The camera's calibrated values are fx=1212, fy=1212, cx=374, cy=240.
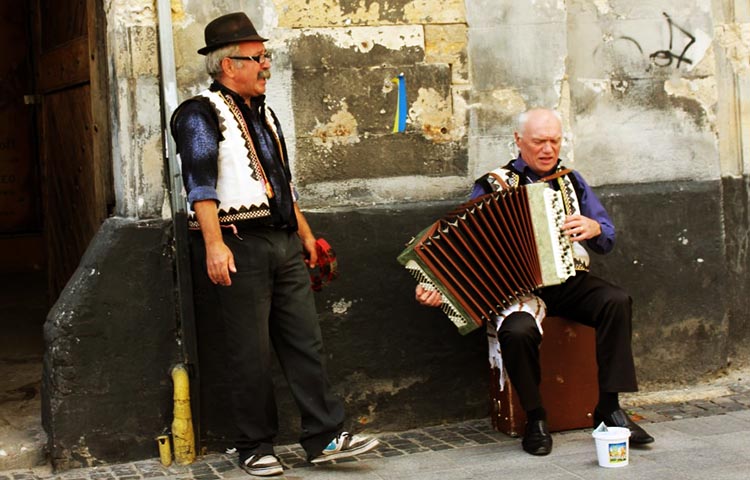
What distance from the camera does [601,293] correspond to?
534cm

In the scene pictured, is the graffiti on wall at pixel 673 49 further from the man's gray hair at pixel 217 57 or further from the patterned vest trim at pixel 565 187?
the man's gray hair at pixel 217 57

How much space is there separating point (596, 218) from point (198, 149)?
1.82m

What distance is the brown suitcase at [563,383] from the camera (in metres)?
5.53

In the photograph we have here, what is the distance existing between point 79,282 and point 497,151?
207 centimetres

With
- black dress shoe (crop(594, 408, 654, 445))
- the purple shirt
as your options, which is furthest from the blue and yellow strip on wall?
black dress shoe (crop(594, 408, 654, 445))

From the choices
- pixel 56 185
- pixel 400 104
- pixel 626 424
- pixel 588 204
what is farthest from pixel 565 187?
pixel 56 185

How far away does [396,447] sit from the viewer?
550cm

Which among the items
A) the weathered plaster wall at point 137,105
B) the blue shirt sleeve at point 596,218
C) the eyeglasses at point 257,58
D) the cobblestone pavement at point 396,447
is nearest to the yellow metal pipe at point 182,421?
the cobblestone pavement at point 396,447

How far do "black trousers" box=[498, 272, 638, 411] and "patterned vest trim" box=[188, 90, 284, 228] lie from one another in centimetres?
119

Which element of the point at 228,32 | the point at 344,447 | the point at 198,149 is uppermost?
the point at 228,32

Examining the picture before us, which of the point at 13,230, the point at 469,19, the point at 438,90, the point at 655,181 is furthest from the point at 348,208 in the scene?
the point at 13,230

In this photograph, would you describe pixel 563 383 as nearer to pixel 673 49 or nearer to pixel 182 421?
pixel 182 421

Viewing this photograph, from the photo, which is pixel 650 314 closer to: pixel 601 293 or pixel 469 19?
pixel 601 293

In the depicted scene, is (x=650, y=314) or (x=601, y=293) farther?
(x=650, y=314)
